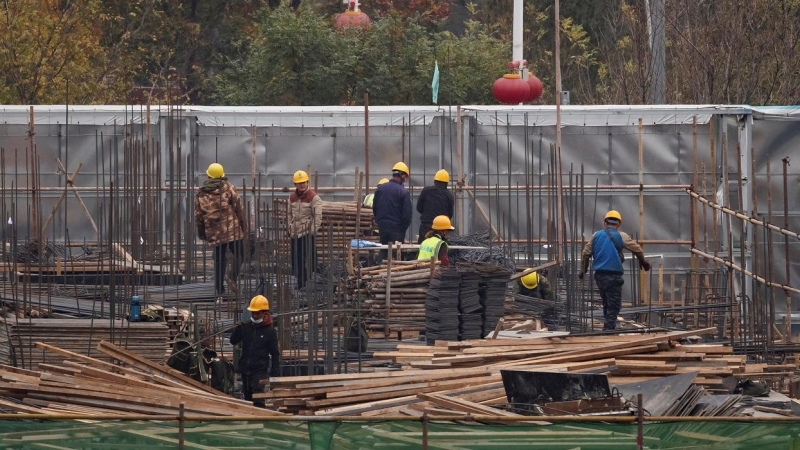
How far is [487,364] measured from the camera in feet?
50.1

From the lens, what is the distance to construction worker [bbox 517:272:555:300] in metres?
20.2

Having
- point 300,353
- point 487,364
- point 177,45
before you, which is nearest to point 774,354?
point 487,364

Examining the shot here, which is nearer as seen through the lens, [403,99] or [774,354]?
[774,354]

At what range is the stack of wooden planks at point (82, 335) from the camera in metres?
16.4

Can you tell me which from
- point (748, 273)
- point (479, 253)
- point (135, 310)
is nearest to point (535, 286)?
point (479, 253)

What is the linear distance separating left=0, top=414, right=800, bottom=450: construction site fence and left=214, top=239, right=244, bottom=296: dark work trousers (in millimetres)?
8295

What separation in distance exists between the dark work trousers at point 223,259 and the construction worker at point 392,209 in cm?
239

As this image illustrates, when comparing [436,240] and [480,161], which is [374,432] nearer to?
[436,240]

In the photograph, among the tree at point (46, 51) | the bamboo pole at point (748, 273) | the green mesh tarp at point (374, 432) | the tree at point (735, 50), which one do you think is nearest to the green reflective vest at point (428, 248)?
the bamboo pole at point (748, 273)

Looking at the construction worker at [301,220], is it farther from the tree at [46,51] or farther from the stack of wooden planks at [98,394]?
the tree at [46,51]

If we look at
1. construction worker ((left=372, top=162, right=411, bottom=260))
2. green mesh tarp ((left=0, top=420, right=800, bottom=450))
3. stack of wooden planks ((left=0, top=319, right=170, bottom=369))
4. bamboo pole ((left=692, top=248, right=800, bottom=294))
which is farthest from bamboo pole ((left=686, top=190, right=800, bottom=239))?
green mesh tarp ((left=0, top=420, right=800, bottom=450))

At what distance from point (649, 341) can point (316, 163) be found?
11.0m

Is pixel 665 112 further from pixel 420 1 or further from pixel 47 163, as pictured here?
pixel 420 1

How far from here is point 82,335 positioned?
54.4 feet
